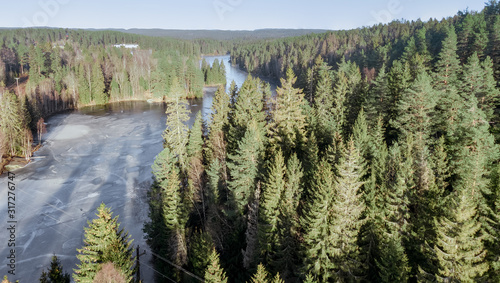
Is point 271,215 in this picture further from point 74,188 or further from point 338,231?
point 74,188

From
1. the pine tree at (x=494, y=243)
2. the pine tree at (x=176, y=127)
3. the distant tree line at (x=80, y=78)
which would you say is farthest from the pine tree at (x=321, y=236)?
the distant tree line at (x=80, y=78)

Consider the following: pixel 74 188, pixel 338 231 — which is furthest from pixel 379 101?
pixel 74 188

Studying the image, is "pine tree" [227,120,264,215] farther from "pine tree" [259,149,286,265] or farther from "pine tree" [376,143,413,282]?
"pine tree" [376,143,413,282]

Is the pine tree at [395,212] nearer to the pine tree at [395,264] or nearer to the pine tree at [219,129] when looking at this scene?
the pine tree at [395,264]

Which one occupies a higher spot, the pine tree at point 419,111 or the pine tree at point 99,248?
the pine tree at point 419,111

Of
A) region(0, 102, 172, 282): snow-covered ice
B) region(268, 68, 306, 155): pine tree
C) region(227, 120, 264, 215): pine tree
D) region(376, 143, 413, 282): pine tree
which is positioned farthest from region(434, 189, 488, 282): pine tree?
region(0, 102, 172, 282): snow-covered ice

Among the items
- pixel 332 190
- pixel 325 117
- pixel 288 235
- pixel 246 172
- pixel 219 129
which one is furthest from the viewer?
pixel 219 129

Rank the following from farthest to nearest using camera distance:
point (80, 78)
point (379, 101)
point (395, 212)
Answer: point (80, 78) → point (379, 101) → point (395, 212)

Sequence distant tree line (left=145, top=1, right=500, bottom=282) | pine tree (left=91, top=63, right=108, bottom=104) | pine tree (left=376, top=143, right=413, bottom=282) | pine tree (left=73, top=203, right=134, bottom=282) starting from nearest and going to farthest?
pine tree (left=73, top=203, right=134, bottom=282), distant tree line (left=145, top=1, right=500, bottom=282), pine tree (left=376, top=143, right=413, bottom=282), pine tree (left=91, top=63, right=108, bottom=104)
